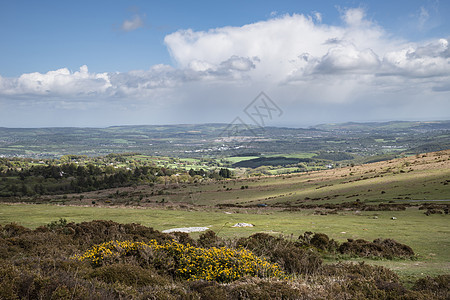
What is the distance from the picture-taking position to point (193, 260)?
10.4 m

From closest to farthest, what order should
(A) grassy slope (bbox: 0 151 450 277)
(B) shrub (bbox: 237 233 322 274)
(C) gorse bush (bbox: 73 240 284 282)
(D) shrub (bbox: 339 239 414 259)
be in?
(C) gorse bush (bbox: 73 240 284 282) < (B) shrub (bbox: 237 233 322 274) < (D) shrub (bbox: 339 239 414 259) < (A) grassy slope (bbox: 0 151 450 277)

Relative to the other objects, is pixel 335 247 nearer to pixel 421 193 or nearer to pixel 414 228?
pixel 414 228

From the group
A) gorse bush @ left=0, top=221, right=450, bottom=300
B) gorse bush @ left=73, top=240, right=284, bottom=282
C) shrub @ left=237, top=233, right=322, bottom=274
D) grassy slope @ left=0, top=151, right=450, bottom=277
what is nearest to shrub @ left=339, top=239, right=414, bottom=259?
gorse bush @ left=0, top=221, right=450, bottom=300

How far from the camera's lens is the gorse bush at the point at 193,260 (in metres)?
9.54

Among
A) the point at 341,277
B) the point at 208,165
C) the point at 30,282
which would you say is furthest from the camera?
the point at 208,165

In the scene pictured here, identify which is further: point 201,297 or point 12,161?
point 12,161

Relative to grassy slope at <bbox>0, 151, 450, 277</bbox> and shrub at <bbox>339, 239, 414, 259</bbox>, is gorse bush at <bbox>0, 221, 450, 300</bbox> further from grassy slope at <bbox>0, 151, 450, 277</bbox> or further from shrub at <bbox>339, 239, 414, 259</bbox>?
grassy slope at <bbox>0, 151, 450, 277</bbox>

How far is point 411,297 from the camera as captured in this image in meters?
7.14

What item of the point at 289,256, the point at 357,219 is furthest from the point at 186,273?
the point at 357,219

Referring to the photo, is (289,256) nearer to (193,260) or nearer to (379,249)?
(193,260)

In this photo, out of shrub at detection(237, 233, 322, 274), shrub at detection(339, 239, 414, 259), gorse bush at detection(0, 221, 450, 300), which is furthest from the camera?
shrub at detection(339, 239, 414, 259)

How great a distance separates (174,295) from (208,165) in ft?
544

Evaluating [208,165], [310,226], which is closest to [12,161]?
[208,165]

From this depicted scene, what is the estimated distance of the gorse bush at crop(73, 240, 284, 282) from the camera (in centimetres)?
954
